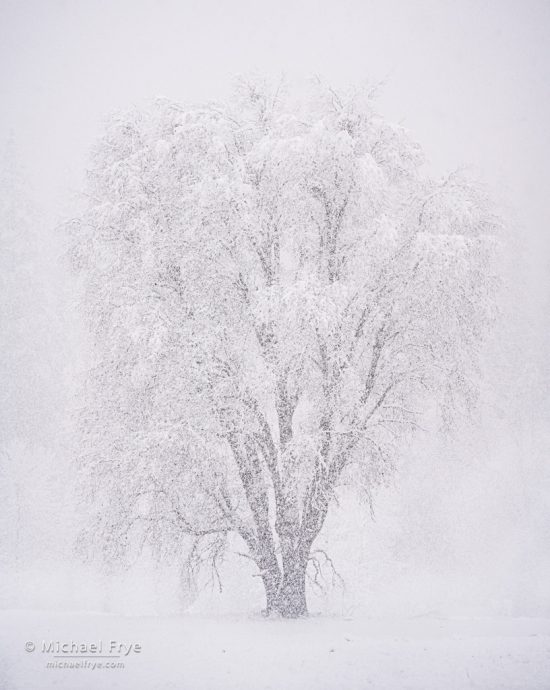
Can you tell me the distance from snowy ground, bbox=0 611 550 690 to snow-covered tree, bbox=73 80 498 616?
172 centimetres

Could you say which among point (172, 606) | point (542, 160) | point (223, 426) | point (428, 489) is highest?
point (542, 160)

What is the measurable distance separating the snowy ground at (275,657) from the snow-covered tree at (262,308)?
1724mm

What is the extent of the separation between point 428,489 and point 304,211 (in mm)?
23939

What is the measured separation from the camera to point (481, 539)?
Answer: 2859cm

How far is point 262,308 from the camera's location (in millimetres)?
10672

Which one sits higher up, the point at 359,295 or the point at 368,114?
the point at 368,114

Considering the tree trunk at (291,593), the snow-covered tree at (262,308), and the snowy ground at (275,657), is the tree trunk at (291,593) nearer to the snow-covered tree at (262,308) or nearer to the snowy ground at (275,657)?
the snow-covered tree at (262,308)

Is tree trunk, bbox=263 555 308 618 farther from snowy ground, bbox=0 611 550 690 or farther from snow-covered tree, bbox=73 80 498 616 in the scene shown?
snowy ground, bbox=0 611 550 690

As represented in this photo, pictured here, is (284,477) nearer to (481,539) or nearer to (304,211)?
(304,211)

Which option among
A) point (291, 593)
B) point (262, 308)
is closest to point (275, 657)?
point (291, 593)

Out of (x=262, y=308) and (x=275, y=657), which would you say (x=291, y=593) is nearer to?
(x=275, y=657)

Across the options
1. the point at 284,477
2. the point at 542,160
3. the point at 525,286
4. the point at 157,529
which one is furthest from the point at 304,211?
the point at 542,160

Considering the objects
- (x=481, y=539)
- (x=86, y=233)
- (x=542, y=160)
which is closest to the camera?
(x=86, y=233)

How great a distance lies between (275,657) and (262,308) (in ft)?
19.7
